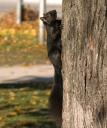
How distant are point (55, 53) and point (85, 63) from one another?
244 millimetres

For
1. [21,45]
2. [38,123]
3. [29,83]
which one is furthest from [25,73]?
[38,123]

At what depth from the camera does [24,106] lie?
918cm

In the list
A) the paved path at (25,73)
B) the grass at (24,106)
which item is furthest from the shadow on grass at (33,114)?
the paved path at (25,73)

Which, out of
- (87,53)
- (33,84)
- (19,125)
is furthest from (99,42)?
(33,84)

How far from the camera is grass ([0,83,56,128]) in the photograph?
817 cm

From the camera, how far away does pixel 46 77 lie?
37.6 ft

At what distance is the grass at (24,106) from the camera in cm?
817

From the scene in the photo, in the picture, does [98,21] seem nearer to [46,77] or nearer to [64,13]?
[64,13]

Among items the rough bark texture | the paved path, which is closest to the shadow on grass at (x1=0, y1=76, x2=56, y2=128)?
the paved path

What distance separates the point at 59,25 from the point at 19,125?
438 cm

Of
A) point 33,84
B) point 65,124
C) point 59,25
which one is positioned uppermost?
point 59,25

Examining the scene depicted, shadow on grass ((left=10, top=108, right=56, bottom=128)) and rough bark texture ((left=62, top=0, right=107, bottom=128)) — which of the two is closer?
rough bark texture ((left=62, top=0, right=107, bottom=128))

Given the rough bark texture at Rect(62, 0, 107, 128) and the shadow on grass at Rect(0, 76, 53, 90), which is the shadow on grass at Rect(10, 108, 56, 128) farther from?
the rough bark texture at Rect(62, 0, 107, 128)

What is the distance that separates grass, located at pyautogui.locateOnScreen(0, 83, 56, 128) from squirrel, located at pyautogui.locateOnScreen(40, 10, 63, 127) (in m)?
3.96
